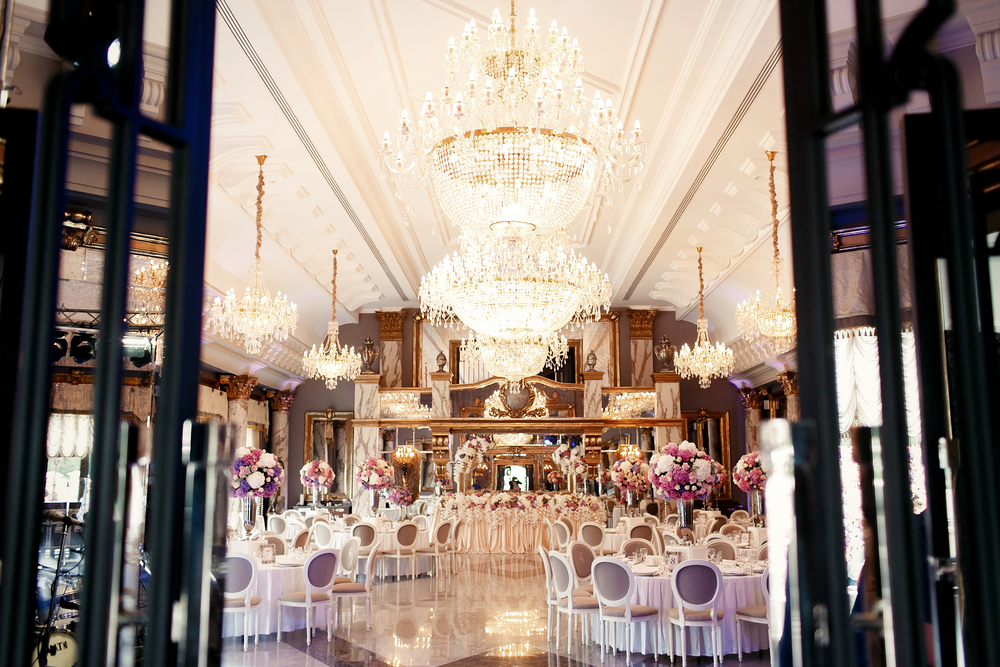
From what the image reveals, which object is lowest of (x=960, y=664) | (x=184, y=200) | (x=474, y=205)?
(x=960, y=664)

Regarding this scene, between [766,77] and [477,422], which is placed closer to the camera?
[766,77]

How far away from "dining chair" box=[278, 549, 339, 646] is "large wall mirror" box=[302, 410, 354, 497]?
10381mm

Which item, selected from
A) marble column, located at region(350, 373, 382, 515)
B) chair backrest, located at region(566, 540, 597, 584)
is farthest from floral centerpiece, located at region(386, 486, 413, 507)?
chair backrest, located at region(566, 540, 597, 584)

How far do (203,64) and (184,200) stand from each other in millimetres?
324

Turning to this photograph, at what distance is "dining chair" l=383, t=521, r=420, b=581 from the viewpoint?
37.0ft

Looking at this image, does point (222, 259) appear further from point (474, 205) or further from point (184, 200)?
point (184, 200)

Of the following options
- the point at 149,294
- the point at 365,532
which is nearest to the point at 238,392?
the point at 365,532

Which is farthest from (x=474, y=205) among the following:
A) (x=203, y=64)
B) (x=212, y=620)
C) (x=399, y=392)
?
(x=399, y=392)

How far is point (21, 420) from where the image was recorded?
51.9 inches

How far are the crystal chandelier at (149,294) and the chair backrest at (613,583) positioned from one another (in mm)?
5481

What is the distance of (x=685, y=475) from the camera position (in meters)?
7.22

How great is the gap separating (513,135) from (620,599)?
3893mm

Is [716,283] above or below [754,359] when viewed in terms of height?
above

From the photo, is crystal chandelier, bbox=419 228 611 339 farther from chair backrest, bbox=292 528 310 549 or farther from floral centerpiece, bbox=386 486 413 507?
floral centerpiece, bbox=386 486 413 507
